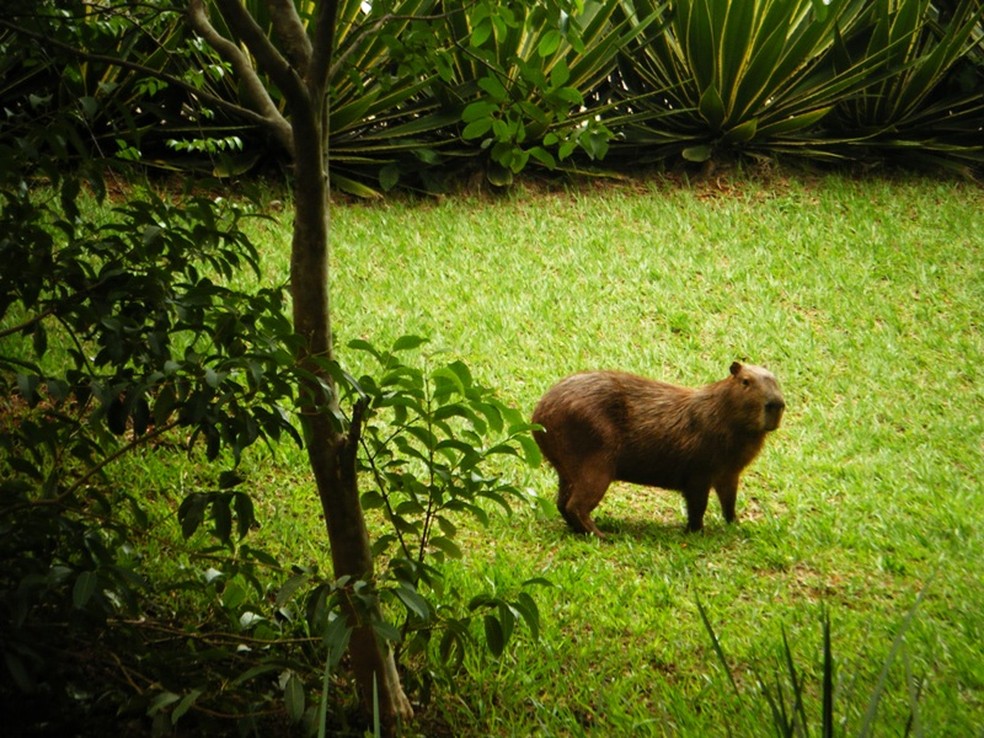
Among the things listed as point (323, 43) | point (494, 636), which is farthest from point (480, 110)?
point (494, 636)

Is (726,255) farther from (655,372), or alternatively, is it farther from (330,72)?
(330,72)

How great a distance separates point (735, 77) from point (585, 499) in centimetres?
420

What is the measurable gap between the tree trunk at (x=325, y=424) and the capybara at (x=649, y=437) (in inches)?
62.6

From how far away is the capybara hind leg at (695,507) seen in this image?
4496mm

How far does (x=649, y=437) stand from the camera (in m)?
4.49

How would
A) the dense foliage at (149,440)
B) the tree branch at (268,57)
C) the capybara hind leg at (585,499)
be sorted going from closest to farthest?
the dense foliage at (149,440), the tree branch at (268,57), the capybara hind leg at (585,499)

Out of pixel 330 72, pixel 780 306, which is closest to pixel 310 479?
pixel 330 72

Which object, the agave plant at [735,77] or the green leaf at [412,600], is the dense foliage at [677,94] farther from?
the green leaf at [412,600]

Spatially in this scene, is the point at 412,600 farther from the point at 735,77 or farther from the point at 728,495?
the point at 735,77

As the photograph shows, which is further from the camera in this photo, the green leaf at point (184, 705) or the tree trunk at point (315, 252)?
the tree trunk at point (315, 252)

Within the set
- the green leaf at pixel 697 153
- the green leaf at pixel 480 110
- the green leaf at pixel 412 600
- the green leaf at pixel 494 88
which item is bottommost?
the green leaf at pixel 412 600

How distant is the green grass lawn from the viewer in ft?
11.0

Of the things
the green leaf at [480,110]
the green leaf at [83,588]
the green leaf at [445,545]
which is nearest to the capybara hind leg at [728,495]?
the green leaf at [445,545]

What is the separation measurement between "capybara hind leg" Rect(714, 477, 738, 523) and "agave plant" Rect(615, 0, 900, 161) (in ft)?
11.2
